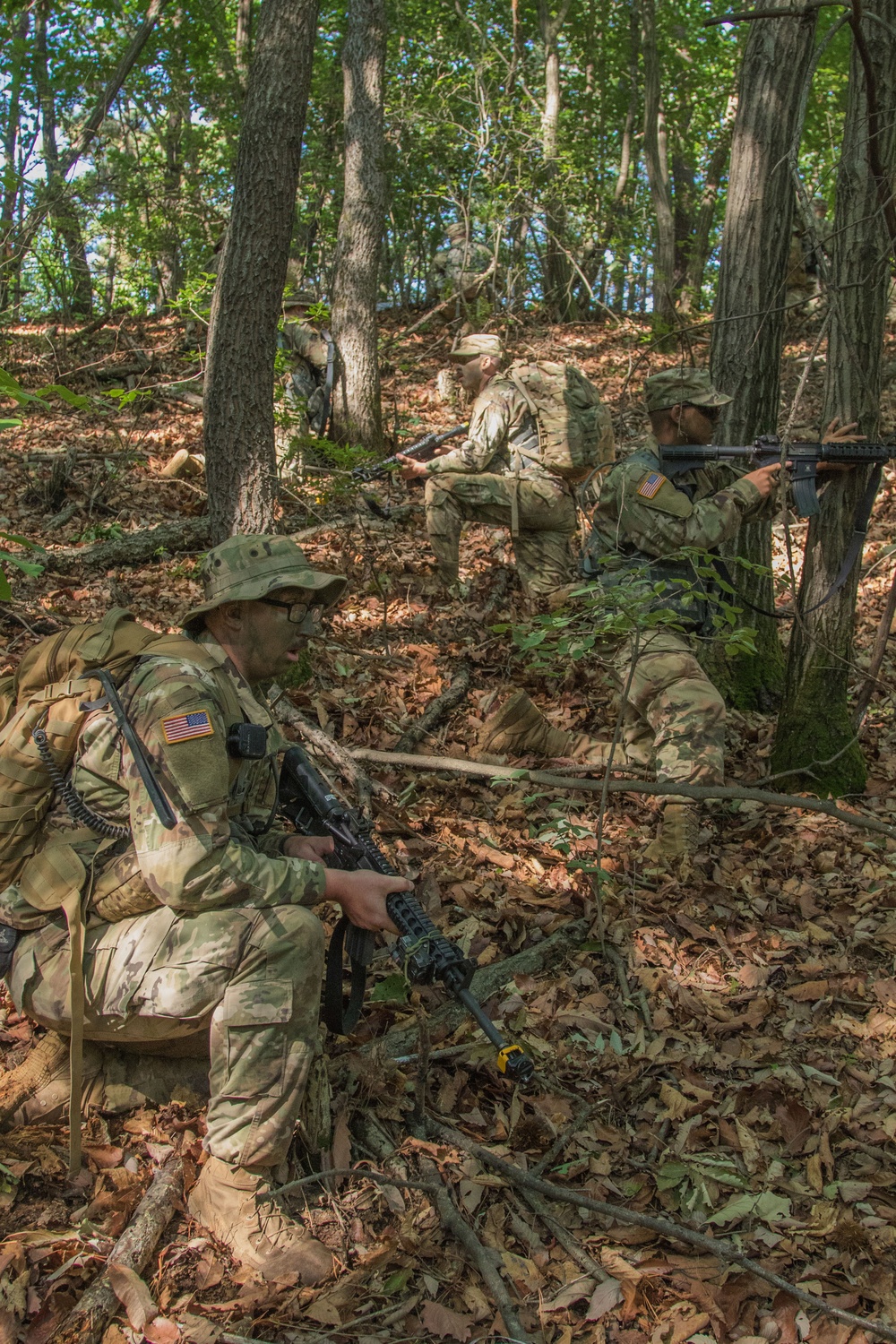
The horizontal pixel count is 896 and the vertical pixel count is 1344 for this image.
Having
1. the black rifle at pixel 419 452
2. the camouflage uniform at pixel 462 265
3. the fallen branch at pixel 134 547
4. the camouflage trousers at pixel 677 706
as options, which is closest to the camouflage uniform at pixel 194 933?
the camouflage trousers at pixel 677 706

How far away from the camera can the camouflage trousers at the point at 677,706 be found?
5.30 m

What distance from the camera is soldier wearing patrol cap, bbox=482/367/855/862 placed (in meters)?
5.31

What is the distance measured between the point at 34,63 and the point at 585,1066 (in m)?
16.4

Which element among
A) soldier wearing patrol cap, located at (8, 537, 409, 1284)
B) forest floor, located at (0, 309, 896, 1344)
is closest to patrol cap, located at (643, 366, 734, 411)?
forest floor, located at (0, 309, 896, 1344)

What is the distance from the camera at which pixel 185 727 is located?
288 cm

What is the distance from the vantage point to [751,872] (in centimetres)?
506

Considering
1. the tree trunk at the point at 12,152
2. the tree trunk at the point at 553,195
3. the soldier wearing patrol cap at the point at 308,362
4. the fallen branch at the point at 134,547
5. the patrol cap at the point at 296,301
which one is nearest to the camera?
the fallen branch at the point at 134,547

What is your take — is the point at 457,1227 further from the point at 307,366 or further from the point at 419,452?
the point at 307,366

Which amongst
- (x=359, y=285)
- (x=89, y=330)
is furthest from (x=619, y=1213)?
(x=89, y=330)

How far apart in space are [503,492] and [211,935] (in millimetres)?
5902

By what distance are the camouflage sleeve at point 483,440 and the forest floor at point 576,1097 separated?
2222 millimetres

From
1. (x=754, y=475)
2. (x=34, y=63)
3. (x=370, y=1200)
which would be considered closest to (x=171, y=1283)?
(x=370, y=1200)

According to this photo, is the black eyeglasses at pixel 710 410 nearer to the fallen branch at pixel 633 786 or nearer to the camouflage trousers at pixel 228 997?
the fallen branch at pixel 633 786

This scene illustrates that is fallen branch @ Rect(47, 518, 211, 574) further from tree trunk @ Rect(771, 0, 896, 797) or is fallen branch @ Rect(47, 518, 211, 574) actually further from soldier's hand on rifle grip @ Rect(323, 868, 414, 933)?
soldier's hand on rifle grip @ Rect(323, 868, 414, 933)
